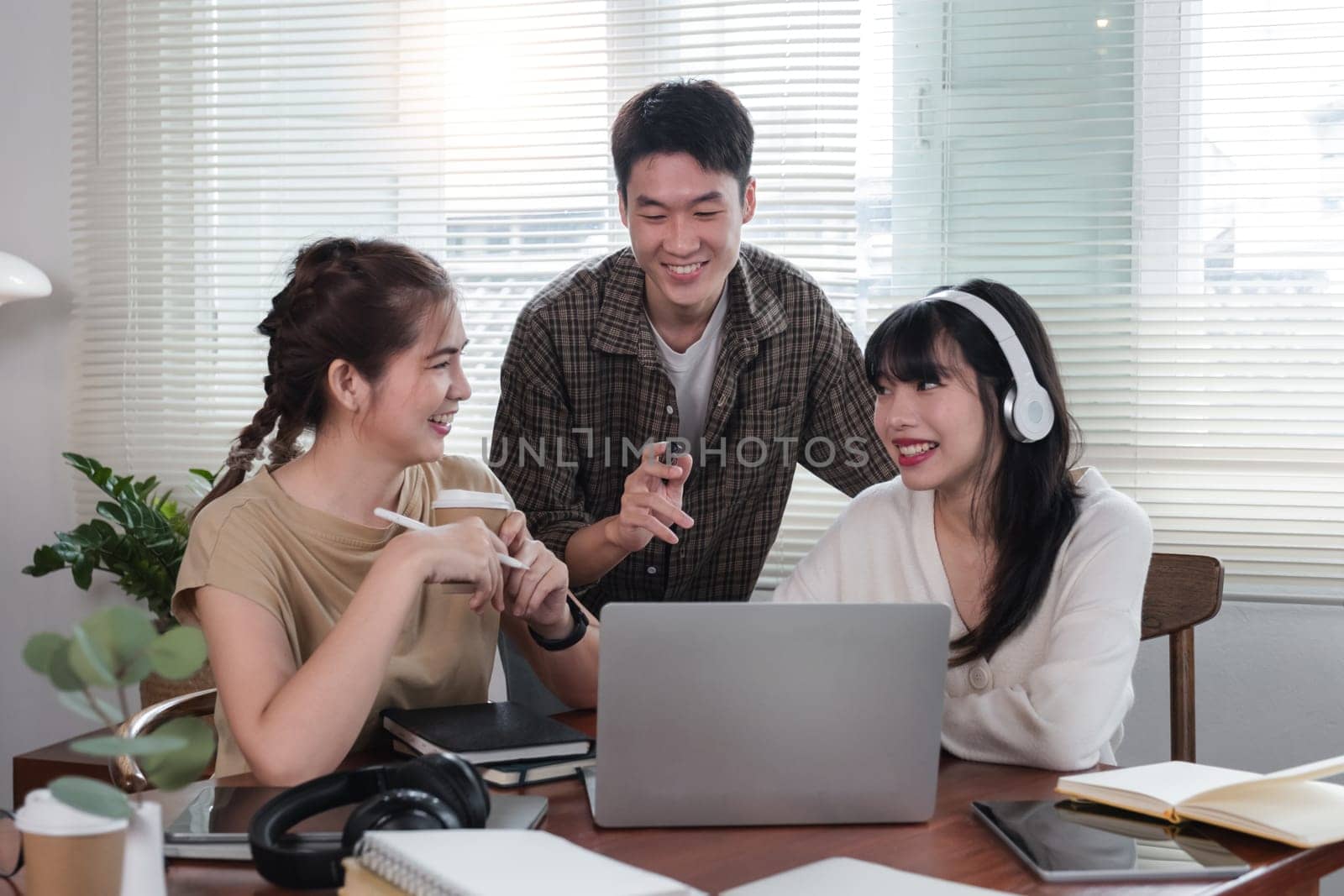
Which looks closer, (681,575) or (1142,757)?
(681,575)

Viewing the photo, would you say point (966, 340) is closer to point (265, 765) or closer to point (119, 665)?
point (265, 765)

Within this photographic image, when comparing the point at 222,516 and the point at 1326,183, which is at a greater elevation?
the point at 1326,183

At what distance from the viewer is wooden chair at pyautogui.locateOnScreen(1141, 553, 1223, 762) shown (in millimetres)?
1778

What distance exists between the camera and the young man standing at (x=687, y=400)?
2158 millimetres

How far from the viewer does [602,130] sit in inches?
117

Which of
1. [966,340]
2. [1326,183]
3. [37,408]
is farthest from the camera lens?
[37,408]

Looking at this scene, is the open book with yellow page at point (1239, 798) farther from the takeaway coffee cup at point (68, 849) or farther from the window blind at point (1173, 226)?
the window blind at point (1173, 226)

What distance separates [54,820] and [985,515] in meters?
1.23

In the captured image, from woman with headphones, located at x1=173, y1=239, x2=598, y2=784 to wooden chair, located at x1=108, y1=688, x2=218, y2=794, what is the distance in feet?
0.34

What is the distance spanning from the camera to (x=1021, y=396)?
5.32 feet

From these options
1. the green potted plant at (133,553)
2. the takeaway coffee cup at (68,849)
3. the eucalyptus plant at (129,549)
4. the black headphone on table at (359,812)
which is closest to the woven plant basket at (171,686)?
the green potted plant at (133,553)

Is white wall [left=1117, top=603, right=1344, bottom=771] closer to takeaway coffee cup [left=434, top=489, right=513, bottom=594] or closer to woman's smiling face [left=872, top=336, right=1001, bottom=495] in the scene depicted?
woman's smiling face [left=872, top=336, right=1001, bottom=495]

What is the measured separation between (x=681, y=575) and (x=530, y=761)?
103cm

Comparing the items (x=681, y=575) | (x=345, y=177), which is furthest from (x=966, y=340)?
(x=345, y=177)
